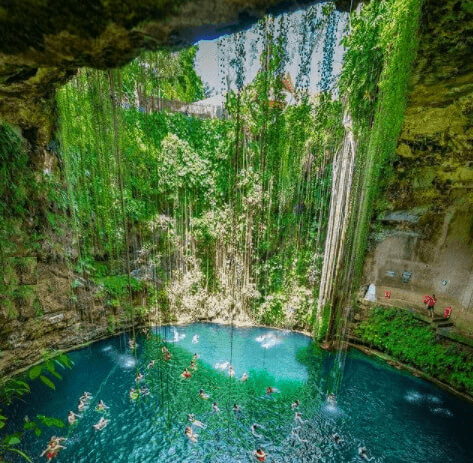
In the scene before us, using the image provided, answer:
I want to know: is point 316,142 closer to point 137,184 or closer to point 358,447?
point 137,184

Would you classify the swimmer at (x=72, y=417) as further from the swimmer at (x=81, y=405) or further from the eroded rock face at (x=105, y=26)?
the eroded rock face at (x=105, y=26)

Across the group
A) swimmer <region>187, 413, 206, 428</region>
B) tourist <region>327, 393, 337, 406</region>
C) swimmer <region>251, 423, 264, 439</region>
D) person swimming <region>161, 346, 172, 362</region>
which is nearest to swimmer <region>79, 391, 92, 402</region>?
person swimming <region>161, 346, 172, 362</region>

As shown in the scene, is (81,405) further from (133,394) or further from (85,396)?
(133,394)

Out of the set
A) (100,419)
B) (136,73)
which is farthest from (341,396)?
(136,73)

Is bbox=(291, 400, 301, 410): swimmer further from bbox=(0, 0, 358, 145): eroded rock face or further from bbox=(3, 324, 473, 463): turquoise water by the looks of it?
bbox=(0, 0, 358, 145): eroded rock face

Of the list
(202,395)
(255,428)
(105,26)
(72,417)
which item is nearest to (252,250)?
(202,395)

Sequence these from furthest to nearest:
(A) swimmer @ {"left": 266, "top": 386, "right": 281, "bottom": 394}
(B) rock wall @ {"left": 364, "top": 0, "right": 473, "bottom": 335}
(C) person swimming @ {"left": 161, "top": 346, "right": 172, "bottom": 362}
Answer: (C) person swimming @ {"left": 161, "top": 346, "right": 172, "bottom": 362} → (A) swimmer @ {"left": 266, "top": 386, "right": 281, "bottom": 394} → (B) rock wall @ {"left": 364, "top": 0, "right": 473, "bottom": 335}
